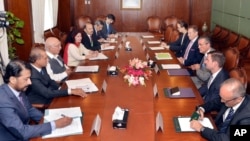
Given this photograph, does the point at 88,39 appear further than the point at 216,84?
Yes

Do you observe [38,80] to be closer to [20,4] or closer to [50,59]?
[50,59]

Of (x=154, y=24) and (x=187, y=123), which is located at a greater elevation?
(x=154, y=24)

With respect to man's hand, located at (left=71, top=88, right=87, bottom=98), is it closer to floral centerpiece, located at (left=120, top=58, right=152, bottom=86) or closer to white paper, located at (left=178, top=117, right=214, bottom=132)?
floral centerpiece, located at (left=120, top=58, right=152, bottom=86)

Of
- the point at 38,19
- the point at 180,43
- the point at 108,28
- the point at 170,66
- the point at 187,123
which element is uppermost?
the point at 38,19

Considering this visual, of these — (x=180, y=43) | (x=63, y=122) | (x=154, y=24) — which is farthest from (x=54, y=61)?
(x=154, y=24)

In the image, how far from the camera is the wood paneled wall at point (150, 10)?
9.02 meters

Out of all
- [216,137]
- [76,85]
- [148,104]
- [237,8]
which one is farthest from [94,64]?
[237,8]

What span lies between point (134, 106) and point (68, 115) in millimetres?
561

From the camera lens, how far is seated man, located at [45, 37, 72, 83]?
3473 millimetres

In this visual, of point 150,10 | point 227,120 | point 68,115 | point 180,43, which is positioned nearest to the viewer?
point 227,120

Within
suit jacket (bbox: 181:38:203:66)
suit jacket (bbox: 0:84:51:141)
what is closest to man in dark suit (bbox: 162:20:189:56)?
suit jacket (bbox: 181:38:203:66)

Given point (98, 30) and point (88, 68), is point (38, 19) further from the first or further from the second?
point (88, 68)

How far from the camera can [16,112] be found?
2.11 metres

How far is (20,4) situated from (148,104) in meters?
3.66
